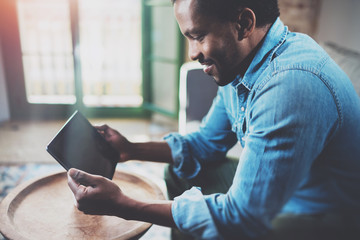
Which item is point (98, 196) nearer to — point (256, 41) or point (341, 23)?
point (256, 41)

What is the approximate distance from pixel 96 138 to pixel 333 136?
2.27 ft

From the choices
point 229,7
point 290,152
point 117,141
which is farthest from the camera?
point 117,141

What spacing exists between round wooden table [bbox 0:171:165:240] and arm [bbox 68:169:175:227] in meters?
0.09

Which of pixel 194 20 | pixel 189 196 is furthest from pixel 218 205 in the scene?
pixel 194 20

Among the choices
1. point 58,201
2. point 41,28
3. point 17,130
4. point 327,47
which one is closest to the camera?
point 58,201

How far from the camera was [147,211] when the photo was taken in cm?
78

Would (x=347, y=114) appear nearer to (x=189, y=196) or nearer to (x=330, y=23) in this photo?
(x=189, y=196)

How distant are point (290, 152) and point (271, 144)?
0.13ft

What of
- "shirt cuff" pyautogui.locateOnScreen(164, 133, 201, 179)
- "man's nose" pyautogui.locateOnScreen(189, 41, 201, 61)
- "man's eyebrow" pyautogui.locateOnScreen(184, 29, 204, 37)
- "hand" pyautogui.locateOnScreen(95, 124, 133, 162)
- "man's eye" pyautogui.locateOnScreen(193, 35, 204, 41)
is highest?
"man's eyebrow" pyautogui.locateOnScreen(184, 29, 204, 37)

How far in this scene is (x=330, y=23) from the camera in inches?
102

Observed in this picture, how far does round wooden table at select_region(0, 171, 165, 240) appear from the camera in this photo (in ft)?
2.83

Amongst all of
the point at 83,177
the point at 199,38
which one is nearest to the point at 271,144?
the point at 199,38

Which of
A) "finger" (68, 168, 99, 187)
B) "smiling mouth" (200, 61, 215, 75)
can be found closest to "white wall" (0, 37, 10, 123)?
"finger" (68, 168, 99, 187)

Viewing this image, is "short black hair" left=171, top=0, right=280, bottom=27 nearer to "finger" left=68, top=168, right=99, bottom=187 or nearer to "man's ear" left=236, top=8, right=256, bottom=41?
"man's ear" left=236, top=8, right=256, bottom=41
